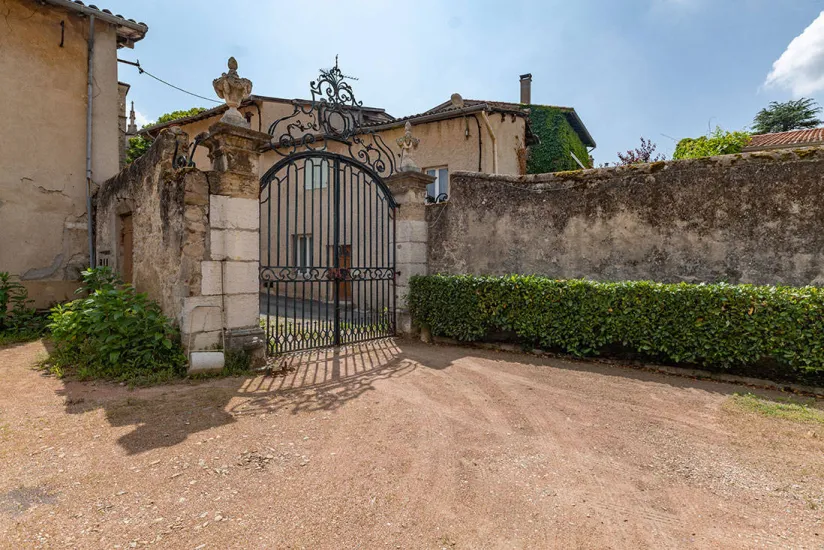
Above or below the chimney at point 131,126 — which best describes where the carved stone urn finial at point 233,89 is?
below

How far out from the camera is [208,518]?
2.13 metres

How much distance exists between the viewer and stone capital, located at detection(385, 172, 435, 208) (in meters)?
7.04

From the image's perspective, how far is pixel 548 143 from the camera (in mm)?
13477

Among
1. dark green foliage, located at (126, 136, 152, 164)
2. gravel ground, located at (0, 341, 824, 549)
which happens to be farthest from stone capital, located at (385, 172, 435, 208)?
dark green foliage, located at (126, 136, 152, 164)

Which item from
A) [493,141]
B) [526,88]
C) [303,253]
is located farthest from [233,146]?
[526,88]

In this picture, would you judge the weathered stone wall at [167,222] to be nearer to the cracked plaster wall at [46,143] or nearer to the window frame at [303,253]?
the window frame at [303,253]

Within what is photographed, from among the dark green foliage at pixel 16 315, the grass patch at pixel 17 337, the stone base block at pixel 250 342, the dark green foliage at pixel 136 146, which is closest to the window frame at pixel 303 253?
the stone base block at pixel 250 342

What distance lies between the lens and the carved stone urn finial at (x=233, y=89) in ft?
16.3

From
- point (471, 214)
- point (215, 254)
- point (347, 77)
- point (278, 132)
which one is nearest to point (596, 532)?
point (215, 254)

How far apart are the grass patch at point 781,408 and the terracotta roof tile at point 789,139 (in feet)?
44.8

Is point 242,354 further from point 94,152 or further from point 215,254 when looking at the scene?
point 94,152

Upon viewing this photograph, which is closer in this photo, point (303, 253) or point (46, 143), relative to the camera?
point (303, 253)

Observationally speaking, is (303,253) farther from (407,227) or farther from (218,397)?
(407,227)

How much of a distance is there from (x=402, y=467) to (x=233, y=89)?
4655mm
